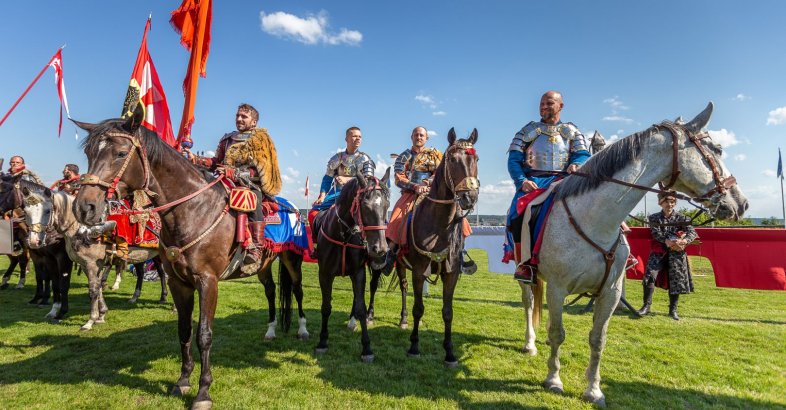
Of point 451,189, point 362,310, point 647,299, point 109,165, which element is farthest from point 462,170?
point 647,299

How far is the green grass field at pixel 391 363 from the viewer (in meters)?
3.96

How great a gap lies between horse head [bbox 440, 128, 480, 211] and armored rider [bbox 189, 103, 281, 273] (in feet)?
7.25

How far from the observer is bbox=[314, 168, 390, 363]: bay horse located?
4609mm

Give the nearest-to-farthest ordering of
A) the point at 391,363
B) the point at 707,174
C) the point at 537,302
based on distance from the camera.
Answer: the point at 707,174 < the point at 391,363 < the point at 537,302

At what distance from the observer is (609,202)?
3523mm

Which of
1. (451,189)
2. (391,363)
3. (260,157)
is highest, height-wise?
(260,157)

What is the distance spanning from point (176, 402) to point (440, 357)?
3.19 m

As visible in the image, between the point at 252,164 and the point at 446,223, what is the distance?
2568 millimetres

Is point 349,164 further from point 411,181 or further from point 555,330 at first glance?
point 555,330

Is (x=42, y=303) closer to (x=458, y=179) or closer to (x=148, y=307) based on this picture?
(x=148, y=307)

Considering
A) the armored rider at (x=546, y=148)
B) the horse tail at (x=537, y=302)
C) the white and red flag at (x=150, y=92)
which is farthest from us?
the white and red flag at (x=150, y=92)

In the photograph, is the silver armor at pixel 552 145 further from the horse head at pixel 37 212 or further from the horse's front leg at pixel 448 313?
the horse head at pixel 37 212

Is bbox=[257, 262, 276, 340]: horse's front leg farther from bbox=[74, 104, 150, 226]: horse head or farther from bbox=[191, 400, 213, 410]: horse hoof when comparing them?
bbox=[74, 104, 150, 226]: horse head

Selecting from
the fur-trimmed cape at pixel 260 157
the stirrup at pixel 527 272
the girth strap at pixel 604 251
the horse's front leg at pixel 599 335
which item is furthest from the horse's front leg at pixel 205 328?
the horse's front leg at pixel 599 335
